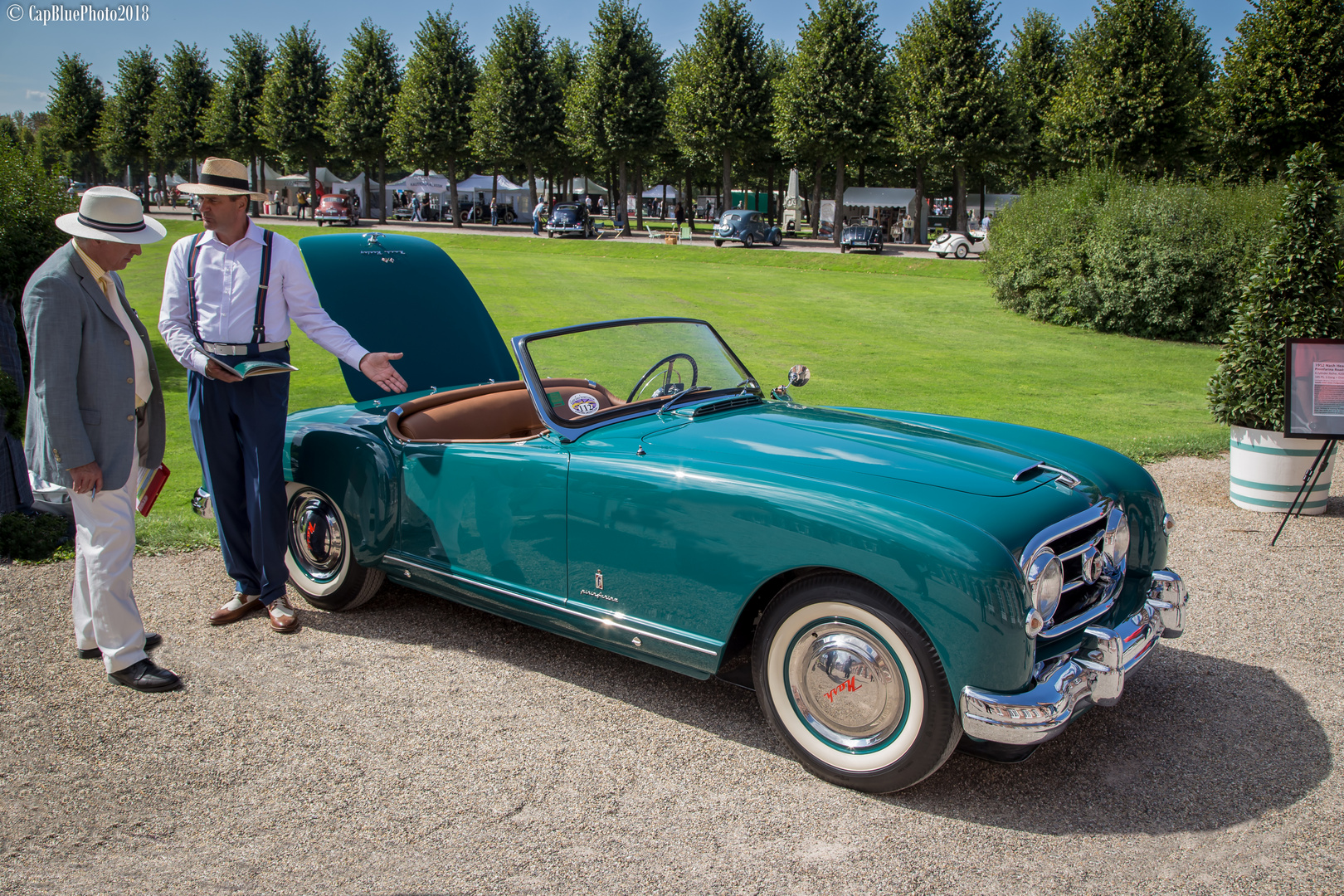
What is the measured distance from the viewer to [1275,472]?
668 centimetres

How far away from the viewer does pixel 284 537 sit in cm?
447

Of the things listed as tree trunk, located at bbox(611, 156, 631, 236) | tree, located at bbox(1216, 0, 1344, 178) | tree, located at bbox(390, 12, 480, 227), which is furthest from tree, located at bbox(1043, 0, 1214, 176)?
tree, located at bbox(390, 12, 480, 227)

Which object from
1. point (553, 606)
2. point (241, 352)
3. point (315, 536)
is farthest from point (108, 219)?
point (553, 606)

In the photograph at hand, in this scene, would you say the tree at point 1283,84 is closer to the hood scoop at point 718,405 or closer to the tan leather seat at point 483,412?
the hood scoop at point 718,405

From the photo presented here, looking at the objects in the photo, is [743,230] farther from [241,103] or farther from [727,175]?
[241,103]

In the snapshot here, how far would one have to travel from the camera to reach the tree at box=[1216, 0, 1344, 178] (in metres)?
27.9

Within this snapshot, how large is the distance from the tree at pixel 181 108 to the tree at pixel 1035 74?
160 ft

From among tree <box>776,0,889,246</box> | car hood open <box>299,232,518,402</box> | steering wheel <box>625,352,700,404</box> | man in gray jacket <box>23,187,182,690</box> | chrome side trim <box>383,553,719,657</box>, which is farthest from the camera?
tree <box>776,0,889,246</box>

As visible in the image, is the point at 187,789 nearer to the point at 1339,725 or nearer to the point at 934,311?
the point at 1339,725

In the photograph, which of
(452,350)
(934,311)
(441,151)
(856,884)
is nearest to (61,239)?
(452,350)

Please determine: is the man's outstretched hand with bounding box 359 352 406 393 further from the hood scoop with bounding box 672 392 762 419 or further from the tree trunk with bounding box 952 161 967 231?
the tree trunk with bounding box 952 161 967 231

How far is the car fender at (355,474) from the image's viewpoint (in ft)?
14.1

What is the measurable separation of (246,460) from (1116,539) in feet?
12.6

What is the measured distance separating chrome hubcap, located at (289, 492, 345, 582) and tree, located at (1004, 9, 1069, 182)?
4295 cm
